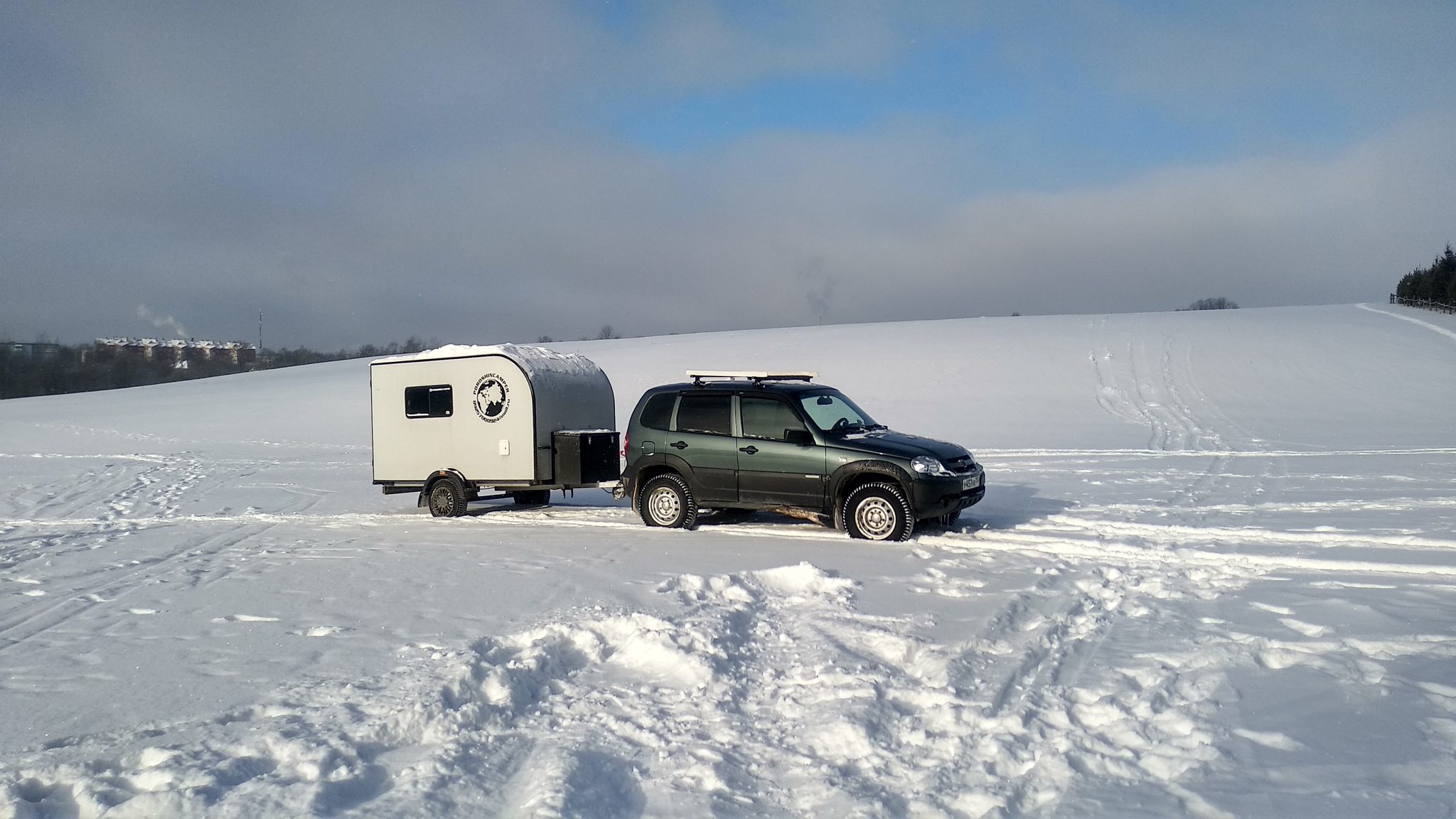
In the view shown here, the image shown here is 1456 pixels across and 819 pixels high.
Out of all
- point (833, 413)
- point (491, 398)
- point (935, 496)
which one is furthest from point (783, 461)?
point (491, 398)

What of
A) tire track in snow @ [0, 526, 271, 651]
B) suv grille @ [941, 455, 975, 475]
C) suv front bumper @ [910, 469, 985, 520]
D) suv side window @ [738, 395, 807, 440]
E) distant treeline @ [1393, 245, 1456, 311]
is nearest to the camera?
tire track in snow @ [0, 526, 271, 651]

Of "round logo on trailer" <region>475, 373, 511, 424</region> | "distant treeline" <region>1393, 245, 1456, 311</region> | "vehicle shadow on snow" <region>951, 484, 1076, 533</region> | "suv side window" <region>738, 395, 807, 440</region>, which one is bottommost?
"vehicle shadow on snow" <region>951, 484, 1076, 533</region>

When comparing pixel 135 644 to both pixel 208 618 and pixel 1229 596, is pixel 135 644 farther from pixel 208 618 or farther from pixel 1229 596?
pixel 1229 596

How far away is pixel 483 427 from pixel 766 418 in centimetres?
427

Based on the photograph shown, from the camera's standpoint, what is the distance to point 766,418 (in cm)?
1123

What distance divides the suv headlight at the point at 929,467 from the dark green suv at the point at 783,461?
0.01m

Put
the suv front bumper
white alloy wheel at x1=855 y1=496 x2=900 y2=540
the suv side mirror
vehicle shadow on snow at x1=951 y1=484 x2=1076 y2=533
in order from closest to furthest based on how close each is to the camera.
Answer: the suv front bumper → white alloy wheel at x1=855 y1=496 x2=900 y2=540 → the suv side mirror → vehicle shadow on snow at x1=951 y1=484 x2=1076 y2=533

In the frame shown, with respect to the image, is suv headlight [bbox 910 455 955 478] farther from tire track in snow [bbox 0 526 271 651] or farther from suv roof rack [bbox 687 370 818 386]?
tire track in snow [bbox 0 526 271 651]

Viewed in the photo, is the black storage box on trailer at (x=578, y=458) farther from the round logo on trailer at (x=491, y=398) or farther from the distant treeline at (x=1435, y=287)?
the distant treeline at (x=1435, y=287)

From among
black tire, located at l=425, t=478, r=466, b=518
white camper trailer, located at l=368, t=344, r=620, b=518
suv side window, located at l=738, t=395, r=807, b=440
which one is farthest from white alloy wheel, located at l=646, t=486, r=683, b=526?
black tire, located at l=425, t=478, r=466, b=518

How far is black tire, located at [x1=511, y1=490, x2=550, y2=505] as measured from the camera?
14.4 m

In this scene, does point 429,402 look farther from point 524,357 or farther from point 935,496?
point 935,496

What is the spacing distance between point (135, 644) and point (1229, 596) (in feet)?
26.9

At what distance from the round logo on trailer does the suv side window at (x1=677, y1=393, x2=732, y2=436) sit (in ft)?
8.81
